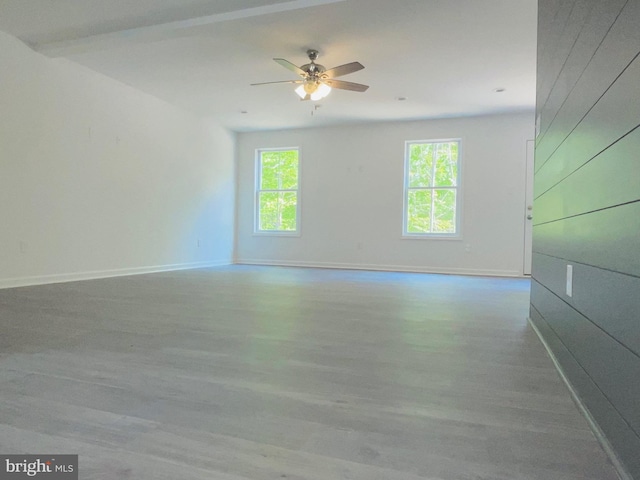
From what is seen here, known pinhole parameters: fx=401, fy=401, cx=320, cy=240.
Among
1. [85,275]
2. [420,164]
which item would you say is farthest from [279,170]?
[85,275]

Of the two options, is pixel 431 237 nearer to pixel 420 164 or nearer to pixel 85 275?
pixel 420 164

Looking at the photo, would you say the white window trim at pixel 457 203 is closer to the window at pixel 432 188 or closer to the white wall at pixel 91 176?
the window at pixel 432 188

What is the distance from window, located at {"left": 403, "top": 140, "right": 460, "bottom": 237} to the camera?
23.3 ft

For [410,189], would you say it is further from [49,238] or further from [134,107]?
[49,238]

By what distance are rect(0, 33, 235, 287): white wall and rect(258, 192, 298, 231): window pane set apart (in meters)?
1.25

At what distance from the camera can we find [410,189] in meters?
7.33

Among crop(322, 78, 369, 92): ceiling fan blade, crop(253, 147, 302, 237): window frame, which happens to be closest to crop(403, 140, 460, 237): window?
crop(253, 147, 302, 237): window frame

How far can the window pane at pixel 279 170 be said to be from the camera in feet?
26.5

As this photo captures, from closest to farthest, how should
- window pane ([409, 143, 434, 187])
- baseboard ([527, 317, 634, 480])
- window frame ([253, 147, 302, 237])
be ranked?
baseboard ([527, 317, 634, 480]) → window pane ([409, 143, 434, 187]) → window frame ([253, 147, 302, 237])

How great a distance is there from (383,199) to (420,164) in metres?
0.91

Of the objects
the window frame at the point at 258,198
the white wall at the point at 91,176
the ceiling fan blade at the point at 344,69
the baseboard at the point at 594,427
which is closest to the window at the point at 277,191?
the window frame at the point at 258,198

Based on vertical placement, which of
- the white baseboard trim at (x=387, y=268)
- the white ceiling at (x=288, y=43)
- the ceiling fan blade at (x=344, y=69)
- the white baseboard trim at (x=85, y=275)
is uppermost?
the white ceiling at (x=288, y=43)

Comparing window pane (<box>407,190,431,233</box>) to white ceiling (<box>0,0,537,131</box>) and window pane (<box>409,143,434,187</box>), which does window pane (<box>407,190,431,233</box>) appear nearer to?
window pane (<box>409,143,434,187</box>)

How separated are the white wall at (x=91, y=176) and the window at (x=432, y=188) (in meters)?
3.74
